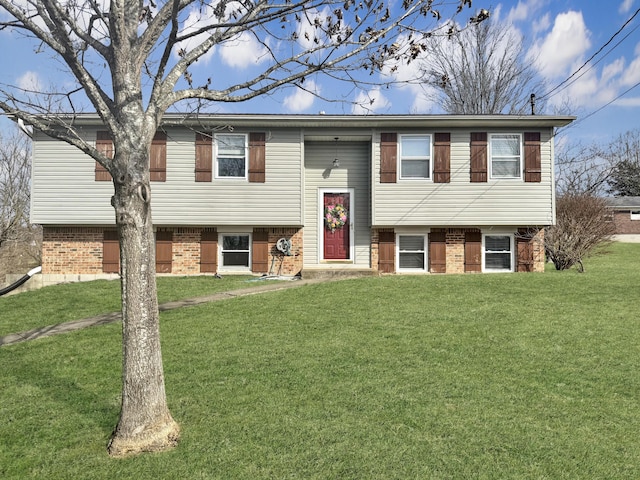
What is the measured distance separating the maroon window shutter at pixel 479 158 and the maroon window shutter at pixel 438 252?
189cm

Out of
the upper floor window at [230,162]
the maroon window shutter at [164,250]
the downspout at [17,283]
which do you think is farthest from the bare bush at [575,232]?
the downspout at [17,283]

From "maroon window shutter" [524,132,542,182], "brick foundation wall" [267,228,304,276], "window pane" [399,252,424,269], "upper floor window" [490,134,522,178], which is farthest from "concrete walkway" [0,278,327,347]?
"maroon window shutter" [524,132,542,182]

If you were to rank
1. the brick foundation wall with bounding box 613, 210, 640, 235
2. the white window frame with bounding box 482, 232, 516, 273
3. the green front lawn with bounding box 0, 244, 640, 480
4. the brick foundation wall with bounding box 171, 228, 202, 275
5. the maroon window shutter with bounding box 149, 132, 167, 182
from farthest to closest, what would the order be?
1. the brick foundation wall with bounding box 613, 210, 640, 235
2. the white window frame with bounding box 482, 232, 516, 273
3. the brick foundation wall with bounding box 171, 228, 202, 275
4. the maroon window shutter with bounding box 149, 132, 167, 182
5. the green front lawn with bounding box 0, 244, 640, 480

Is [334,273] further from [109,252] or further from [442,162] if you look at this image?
[109,252]

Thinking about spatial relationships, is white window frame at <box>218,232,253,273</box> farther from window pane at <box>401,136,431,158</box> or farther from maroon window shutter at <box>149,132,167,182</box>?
window pane at <box>401,136,431,158</box>

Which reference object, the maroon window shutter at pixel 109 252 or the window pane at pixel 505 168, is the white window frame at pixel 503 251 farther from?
the maroon window shutter at pixel 109 252

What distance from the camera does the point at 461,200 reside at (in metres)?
12.5

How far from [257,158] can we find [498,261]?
7706 mm

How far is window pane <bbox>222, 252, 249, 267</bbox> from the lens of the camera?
12.9 metres

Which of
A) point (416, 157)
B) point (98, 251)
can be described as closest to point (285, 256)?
point (416, 157)

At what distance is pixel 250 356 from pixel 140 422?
2065mm

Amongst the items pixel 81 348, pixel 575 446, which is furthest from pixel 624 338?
pixel 81 348

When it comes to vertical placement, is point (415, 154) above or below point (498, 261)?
above

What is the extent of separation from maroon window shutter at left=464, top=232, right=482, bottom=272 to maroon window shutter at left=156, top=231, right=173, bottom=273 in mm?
8617
